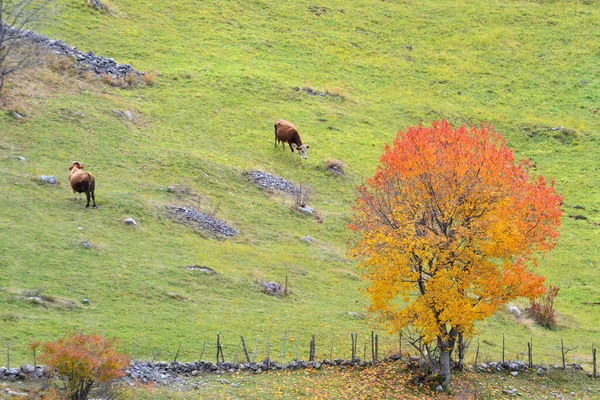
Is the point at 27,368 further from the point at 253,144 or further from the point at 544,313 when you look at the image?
the point at 253,144

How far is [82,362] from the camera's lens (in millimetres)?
18828

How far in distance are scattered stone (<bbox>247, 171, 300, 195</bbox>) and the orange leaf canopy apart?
16544 millimetres

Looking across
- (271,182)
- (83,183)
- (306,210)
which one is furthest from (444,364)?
(271,182)

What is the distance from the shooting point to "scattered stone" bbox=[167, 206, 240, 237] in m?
35.2

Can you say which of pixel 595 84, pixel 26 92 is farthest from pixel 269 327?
pixel 595 84

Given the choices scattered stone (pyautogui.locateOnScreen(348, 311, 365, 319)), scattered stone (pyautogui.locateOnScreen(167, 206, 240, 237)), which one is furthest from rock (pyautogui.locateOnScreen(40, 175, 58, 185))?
scattered stone (pyautogui.locateOnScreen(348, 311, 365, 319))

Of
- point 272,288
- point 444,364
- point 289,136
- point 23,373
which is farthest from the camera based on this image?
point 289,136

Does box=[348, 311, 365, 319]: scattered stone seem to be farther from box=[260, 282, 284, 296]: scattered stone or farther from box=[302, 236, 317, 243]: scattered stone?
box=[302, 236, 317, 243]: scattered stone

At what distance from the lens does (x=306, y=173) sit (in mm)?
45156

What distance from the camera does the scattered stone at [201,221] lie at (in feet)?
116

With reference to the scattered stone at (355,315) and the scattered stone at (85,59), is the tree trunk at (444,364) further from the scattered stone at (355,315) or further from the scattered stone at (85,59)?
the scattered stone at (85,59)

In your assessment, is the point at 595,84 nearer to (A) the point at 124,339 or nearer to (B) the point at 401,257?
(B) the point at 401,257

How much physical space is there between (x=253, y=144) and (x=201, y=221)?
12.3 m

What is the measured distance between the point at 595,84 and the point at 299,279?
42096 millimetres
